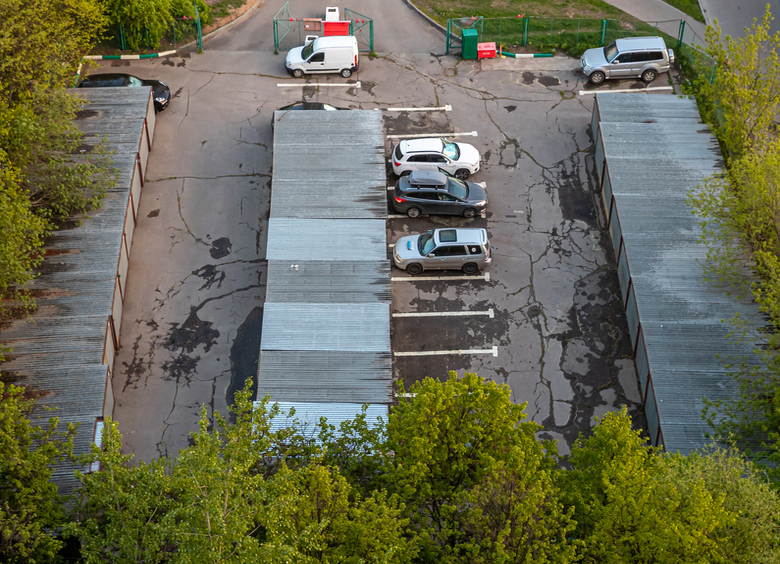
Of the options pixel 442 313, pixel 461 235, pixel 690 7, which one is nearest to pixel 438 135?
pixel 461 235

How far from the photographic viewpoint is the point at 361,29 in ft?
127

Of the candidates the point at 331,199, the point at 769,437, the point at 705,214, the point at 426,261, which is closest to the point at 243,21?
the point at 331,199

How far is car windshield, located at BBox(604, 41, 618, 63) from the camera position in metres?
35.2

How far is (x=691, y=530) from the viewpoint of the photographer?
15.2 metres

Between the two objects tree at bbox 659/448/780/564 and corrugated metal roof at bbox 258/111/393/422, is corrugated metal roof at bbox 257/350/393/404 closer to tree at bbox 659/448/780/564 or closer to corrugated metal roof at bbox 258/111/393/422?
corrugated metal roof at bbox 258/111/393/422

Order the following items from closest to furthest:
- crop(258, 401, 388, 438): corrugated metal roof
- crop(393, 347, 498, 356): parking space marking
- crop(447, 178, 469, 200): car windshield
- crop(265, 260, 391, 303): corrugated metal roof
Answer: crop(258, 401, 388, 438): corrugated metal roof
crop(265, 260, 391, 303): corrugated metal roof
crop(393, 347, 498, 356): parking space marking
crop(447, 178, 469, 200): car windshield

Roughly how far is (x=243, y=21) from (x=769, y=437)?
31969 mm

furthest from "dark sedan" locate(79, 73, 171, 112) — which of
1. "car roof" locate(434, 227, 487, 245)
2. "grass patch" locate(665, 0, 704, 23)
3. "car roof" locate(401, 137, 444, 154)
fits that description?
"grass patch" locate(665, 0, 704, 23)

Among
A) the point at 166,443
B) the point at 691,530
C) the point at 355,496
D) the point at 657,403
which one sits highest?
the point at 691,530

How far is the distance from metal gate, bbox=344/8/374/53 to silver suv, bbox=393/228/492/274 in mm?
14332

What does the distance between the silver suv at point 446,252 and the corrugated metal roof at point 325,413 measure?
277 inches

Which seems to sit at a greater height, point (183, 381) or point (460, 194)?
point (460, 194)

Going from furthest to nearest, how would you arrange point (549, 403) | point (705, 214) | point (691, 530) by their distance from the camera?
point (705, 214)
point (549, 403)
point (691, 530)

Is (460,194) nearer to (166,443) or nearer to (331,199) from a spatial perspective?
(331,199)
